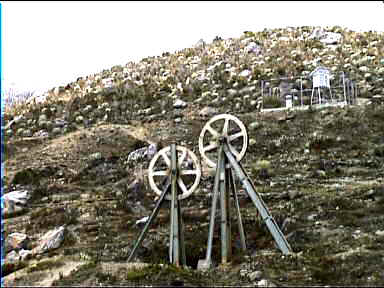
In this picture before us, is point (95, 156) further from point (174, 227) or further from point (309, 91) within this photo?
point (309, 91)

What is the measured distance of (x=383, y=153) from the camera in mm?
24859

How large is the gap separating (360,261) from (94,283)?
5.90m

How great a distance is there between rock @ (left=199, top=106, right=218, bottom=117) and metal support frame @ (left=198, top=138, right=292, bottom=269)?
19.4 meters

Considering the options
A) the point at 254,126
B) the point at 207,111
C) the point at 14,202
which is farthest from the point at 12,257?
the point at 207,111

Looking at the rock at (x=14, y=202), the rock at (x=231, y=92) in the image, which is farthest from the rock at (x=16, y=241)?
the rock at (x=231, y=92)

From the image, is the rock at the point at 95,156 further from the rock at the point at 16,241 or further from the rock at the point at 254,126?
the rock at the point at 16,241

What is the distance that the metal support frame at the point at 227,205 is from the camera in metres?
14.4

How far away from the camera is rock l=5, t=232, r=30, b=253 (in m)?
18.4

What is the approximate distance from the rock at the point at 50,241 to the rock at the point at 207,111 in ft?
57.8

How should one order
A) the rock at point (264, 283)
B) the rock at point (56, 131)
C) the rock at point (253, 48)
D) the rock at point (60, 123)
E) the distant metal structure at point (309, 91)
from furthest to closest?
the rock at point (253, 48)
the rock at point (60, 123)
the rock at point (56, 131)
the distant metal structure at point (309, 91)
the rock at point (264, 283)

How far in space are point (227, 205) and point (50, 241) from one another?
630cm

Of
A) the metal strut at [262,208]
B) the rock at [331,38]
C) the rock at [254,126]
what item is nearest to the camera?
the metal strut at [262,208]

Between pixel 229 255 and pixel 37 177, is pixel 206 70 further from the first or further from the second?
pixel 229 255

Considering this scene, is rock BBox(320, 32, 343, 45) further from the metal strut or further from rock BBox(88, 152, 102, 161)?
the metal strut
